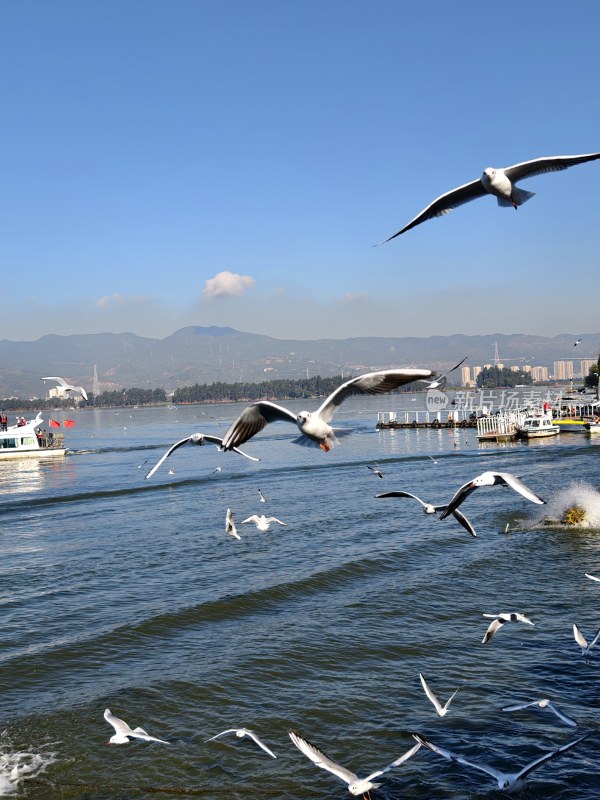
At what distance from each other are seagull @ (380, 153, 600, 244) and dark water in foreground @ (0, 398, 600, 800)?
841 centimetres

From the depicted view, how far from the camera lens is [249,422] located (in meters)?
8.67

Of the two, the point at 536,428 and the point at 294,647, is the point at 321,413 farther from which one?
the point at 536,428

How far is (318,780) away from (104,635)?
919 centimetres

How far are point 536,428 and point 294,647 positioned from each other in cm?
6637

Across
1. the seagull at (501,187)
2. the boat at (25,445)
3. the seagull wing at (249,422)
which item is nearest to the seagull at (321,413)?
the seagull wing at (249,422)

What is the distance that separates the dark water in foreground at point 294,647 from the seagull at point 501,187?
841 cm

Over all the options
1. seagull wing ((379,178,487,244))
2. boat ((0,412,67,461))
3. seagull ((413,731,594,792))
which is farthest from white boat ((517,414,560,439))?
seagull wing ((379,178,487,244))

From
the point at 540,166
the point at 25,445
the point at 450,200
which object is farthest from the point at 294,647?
the point at 25,445

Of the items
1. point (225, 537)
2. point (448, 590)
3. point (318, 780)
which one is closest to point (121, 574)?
point (225, 537)

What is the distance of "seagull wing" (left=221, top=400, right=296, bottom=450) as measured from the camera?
845cm

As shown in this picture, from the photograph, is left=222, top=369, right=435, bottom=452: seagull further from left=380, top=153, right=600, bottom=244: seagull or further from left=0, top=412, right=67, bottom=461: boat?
left=0, top=412, right=67, bottom=461: boat

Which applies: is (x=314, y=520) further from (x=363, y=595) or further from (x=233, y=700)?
(x=233, y=700)

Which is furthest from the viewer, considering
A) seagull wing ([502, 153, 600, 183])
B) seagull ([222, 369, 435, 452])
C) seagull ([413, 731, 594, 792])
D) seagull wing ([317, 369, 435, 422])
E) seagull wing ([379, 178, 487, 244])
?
seagull wing ([379, 178, 487, 244])

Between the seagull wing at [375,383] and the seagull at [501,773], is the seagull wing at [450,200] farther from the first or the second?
the seagull at [501,773]
